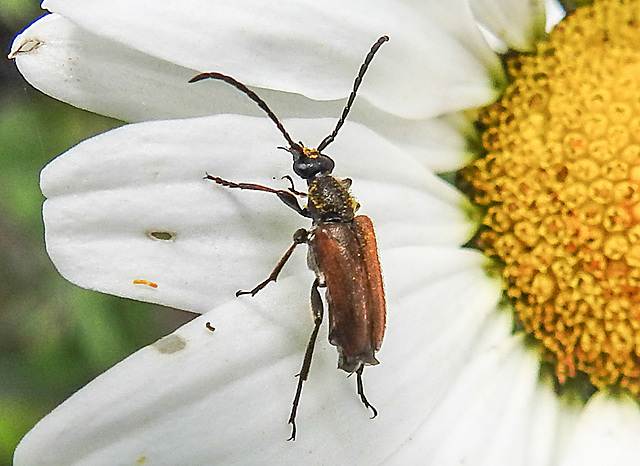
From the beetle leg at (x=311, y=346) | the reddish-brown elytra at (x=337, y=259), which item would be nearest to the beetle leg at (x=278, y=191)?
the reddish-brown elytra at (x=337, y=259)

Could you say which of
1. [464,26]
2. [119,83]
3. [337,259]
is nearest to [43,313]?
[119,83]

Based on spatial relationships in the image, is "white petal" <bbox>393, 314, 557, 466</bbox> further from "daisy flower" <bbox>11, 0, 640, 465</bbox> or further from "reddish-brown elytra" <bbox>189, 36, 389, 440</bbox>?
"reddish-brown elytra" <bbox>189, 36, 389, 440</bbox>

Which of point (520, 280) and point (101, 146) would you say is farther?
point (520, 280)

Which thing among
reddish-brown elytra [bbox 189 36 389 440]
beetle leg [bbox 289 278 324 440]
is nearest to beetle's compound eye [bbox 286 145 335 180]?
reddish-brown elytra [bbox 189 36 389 440]

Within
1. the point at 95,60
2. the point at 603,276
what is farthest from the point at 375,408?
the point at 95,60

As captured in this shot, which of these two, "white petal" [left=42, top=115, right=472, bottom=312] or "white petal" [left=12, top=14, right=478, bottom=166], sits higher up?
"white petal" [left=12, top=14, right=478, bottom=166]

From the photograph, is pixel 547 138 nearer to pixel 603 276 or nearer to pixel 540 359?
pixel 603 276

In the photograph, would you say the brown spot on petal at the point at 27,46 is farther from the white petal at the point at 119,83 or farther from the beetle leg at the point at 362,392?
the beetle leg at the point at 362,392
